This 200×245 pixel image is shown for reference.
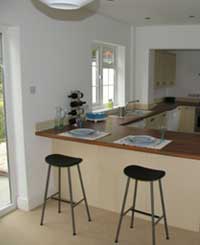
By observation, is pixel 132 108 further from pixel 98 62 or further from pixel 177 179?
pixel 177 179

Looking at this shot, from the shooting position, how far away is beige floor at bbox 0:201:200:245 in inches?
112

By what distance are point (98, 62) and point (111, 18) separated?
2.31ft

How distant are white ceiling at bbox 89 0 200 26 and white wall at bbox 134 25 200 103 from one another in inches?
11.4

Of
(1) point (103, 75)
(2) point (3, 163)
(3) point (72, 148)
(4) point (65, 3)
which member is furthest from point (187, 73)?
(4) point (65, 3)

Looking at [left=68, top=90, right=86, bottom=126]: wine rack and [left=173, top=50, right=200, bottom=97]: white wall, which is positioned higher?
[left=173, top=50, right=200, bottom=97]: white wall

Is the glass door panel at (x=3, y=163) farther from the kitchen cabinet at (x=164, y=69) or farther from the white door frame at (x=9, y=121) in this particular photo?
the kitchen cabinet at (x=164, y=69)

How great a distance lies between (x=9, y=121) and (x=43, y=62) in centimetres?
79

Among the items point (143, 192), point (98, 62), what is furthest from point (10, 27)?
point (143, 192)

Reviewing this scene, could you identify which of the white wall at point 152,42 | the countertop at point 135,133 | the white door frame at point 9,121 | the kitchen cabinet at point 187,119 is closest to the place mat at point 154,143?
the countertop at point 135,133

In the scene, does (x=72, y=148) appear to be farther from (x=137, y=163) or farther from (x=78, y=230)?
(x=78, y=230)

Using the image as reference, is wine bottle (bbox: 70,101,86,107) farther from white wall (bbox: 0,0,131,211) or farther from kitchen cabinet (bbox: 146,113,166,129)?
kitchen cabinet (bbox: 146,113,166,129)

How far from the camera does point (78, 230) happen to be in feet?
9.93

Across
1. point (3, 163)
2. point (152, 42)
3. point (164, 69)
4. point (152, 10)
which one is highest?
point (152, 10)

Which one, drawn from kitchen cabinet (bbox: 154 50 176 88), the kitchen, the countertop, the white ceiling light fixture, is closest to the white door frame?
the kitchen
